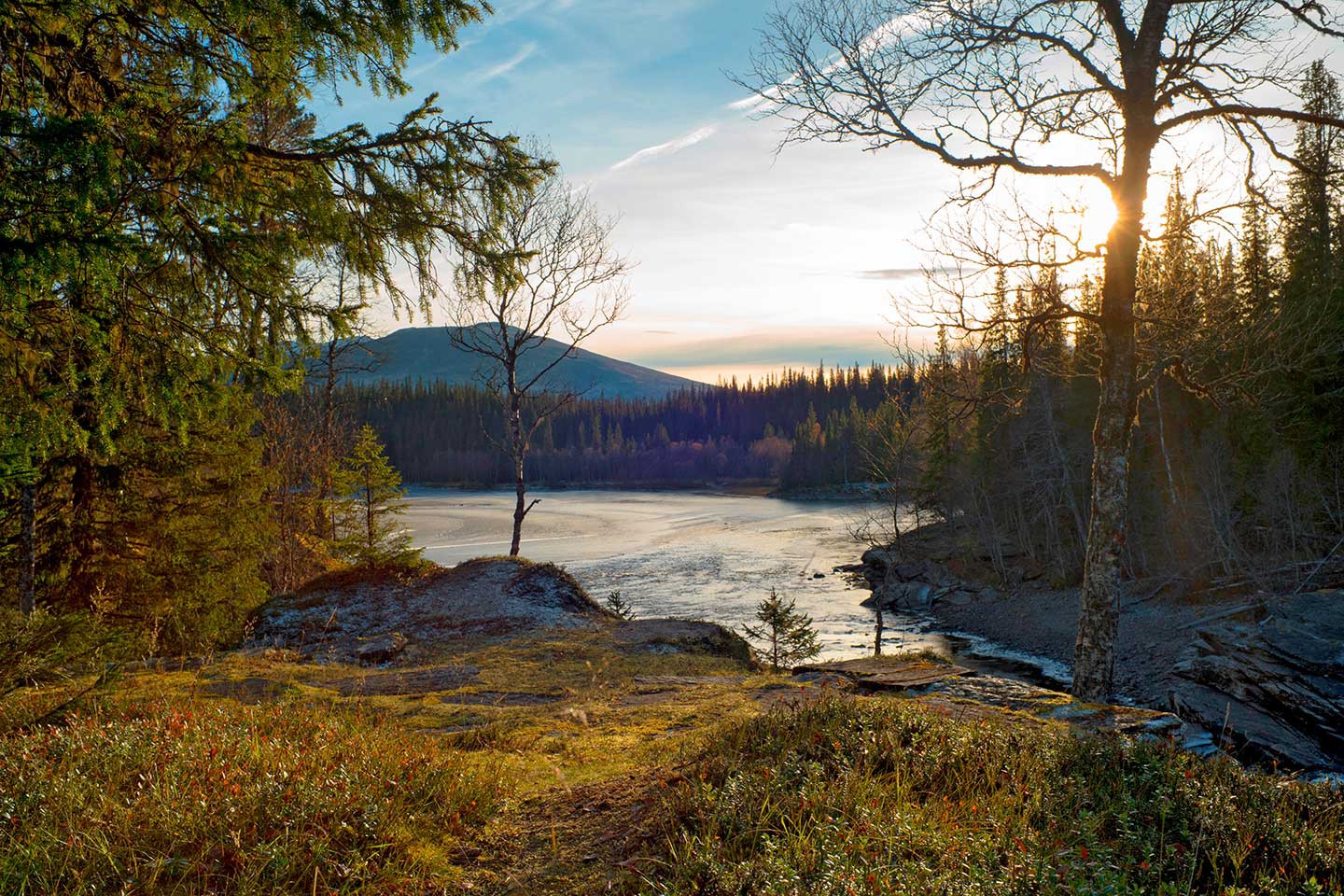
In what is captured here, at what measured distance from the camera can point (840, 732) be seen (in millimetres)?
4426

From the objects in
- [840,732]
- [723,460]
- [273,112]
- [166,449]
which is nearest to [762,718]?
[840,732]

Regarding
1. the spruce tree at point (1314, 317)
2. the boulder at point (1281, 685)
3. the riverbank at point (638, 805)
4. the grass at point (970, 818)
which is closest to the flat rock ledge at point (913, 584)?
the spruce tree at point (1314, 317)

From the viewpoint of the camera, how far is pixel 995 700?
7.15 m

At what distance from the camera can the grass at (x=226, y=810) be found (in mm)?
3020

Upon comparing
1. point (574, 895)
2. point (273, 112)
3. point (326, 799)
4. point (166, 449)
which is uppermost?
point (273, 112)

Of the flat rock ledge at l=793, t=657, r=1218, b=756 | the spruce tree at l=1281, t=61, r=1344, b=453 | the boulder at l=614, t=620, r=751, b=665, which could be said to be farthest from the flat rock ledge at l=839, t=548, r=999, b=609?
the flat rock ledge at l=793, t=657, r=1218, b=756

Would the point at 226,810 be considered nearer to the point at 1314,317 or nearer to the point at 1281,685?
the point at 1281,685

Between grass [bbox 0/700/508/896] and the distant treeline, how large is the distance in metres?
83.9

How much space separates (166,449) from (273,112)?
774 cm

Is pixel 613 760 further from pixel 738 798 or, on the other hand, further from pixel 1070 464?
pixel 1070 464

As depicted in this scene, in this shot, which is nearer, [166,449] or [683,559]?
[166,449]

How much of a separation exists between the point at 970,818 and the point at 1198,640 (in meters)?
14.6

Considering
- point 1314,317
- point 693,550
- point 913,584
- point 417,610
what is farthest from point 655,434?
point 417,610

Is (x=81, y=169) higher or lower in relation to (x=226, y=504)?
higher
